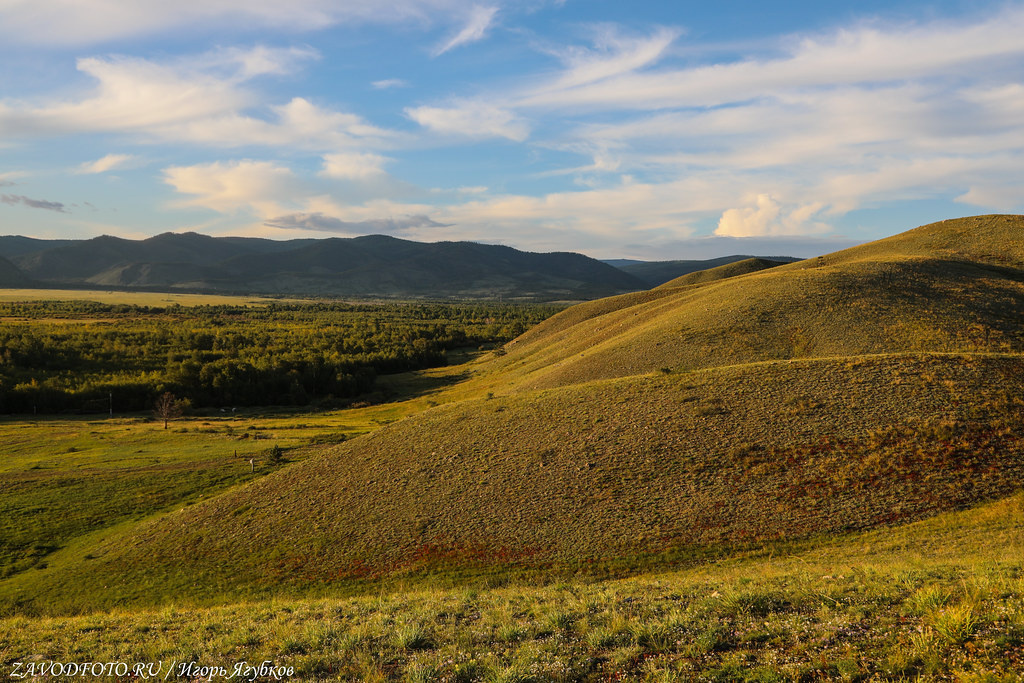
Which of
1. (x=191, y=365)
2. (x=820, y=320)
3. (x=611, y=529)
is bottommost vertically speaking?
(x=611, y=529)

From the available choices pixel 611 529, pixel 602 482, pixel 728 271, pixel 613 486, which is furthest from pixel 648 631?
pixel 728 271

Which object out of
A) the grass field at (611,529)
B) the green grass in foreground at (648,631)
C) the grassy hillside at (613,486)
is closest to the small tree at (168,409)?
the grass field at (611,529)

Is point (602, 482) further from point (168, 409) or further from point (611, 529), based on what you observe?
point (168, 409)

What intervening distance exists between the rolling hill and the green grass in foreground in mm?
6121

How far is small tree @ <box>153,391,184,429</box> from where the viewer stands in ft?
255

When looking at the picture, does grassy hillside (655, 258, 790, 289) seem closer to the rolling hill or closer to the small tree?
the rolling hill

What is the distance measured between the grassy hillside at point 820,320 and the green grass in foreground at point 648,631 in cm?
3887

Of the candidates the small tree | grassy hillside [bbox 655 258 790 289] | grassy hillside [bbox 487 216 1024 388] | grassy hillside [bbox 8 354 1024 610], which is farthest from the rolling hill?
grassy hillside [bbox 655 258 790 289]

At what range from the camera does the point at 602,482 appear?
30.9 metres

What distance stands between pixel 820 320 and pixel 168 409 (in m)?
89.0

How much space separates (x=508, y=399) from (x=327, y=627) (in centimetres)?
3266

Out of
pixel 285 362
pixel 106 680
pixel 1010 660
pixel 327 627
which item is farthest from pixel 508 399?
pixel 285 362

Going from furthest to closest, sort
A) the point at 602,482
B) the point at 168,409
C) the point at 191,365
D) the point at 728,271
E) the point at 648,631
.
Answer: the point at 728,271 < the point at 191,365 < the point at 168,409 < the point at 602,482 < the point at 648,631

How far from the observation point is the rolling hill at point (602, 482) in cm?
2614
